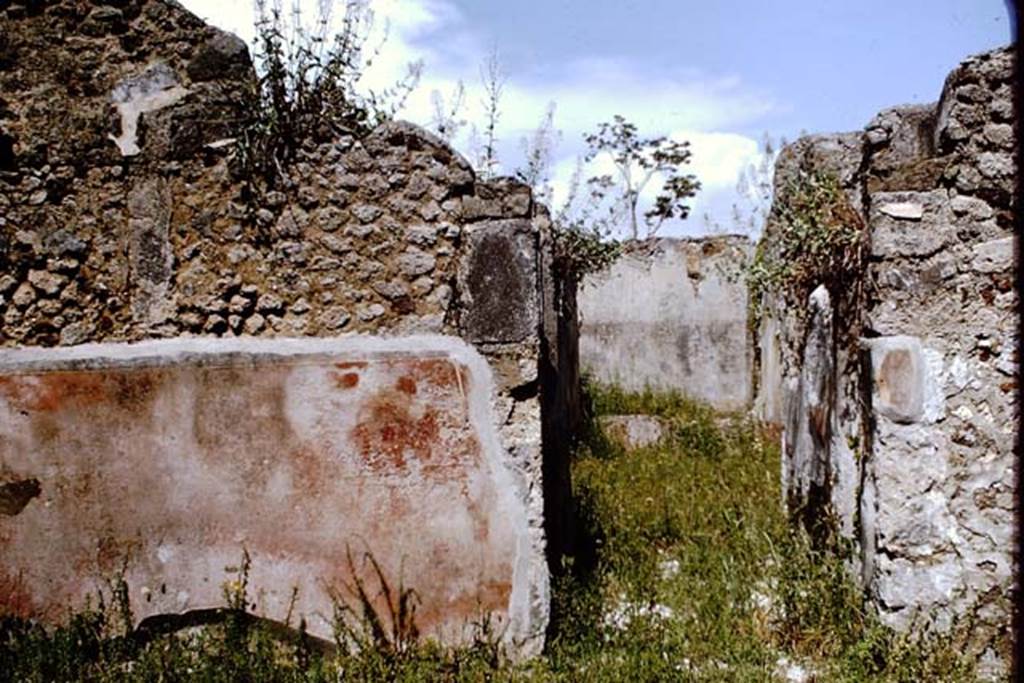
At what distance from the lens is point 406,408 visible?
3.67 metres

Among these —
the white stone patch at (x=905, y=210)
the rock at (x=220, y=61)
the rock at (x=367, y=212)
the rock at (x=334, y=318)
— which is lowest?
the rock at (x=334, y=318)

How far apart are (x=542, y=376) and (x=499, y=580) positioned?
2.71 feet

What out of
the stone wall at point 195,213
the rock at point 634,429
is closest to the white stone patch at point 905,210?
the stone wall at point 195,213

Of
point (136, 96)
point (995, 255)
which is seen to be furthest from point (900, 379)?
point (136, 96)

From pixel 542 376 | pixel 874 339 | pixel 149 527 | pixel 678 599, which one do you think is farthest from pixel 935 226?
pixel 149 527

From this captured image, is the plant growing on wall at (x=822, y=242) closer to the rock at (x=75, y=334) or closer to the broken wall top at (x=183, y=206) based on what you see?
the broken wall top at (x=183, y=206)

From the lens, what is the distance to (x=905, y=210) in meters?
3.68

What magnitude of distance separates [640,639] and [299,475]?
155cm

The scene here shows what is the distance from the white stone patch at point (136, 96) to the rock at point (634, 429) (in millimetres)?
5631

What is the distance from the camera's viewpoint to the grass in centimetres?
353

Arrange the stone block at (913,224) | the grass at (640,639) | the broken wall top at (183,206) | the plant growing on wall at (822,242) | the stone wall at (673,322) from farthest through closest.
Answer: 1. the stone wall at (673,322)
2. the plant growing on wall at (822,242)
3. the broken wall top at (183,206)
4. the stone block at (913,224)
5. the grass at (640,639)

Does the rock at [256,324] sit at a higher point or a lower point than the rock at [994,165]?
lower

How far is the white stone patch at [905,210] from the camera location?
3.66 meters

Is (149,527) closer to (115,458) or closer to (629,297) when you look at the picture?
(115,458)
